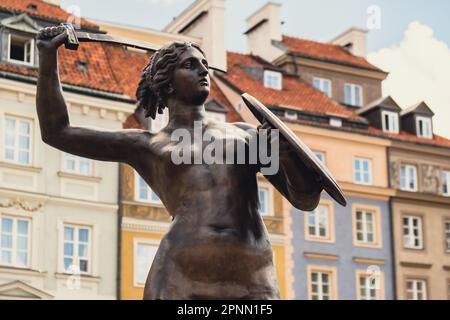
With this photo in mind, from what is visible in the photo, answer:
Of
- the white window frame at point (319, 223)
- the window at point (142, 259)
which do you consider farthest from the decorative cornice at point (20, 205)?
the white window frame at point (319, 223)

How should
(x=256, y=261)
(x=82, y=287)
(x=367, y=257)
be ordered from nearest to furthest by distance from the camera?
(x=256, y=261)
(x=82, y=287)
(x=367, y=257)

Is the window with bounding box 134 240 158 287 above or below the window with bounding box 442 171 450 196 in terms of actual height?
→ below

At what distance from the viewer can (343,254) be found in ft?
118

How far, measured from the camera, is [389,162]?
125 ft

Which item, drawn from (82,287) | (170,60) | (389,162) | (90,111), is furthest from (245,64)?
(170,60)

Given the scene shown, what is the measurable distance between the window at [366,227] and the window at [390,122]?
13.2 ft

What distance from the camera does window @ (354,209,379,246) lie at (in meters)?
36.6

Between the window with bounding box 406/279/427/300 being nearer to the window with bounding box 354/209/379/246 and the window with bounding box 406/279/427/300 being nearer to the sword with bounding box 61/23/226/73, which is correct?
the window with bounding box 354/209/379/246

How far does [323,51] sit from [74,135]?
124 feet

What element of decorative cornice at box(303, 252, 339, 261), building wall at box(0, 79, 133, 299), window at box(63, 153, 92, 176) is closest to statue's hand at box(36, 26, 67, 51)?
building wall at box(0, 79, 133, 299)

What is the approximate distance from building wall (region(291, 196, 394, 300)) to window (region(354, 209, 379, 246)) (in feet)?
0.66

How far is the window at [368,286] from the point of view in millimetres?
35531
